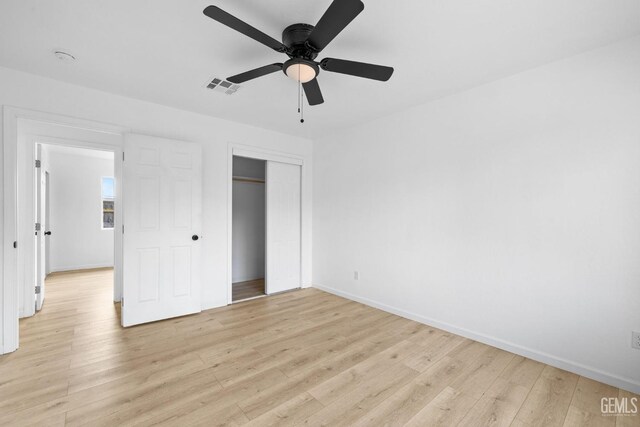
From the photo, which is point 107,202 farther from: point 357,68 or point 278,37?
point 357,68

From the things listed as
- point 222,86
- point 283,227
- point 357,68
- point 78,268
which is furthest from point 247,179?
point 78,268

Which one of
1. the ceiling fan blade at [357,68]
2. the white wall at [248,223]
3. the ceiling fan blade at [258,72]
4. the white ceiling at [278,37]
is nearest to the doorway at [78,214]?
the white wall at [248,223]

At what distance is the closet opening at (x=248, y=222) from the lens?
5.13 m

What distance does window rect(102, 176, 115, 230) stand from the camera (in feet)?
21.6

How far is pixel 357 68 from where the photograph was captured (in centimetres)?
191

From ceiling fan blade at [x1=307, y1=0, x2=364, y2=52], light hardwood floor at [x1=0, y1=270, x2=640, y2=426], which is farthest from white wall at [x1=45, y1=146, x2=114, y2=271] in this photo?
ceiling fan blade at [x1=307, y1=0, x2=364, y2=52]

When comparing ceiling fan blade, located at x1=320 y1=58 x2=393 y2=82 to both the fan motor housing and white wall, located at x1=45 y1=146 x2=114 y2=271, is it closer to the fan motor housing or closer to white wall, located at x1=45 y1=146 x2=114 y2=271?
the fan motor housing

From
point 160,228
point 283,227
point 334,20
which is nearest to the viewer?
point 334,20

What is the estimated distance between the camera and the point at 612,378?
6.88 feet

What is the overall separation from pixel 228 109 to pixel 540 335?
13.4 ft

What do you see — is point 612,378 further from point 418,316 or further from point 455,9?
point 455,9

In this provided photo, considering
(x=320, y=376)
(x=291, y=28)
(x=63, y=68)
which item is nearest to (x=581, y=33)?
(x=291, y=28)

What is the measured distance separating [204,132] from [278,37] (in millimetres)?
2068

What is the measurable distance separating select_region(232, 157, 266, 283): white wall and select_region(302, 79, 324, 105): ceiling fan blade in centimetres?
302
